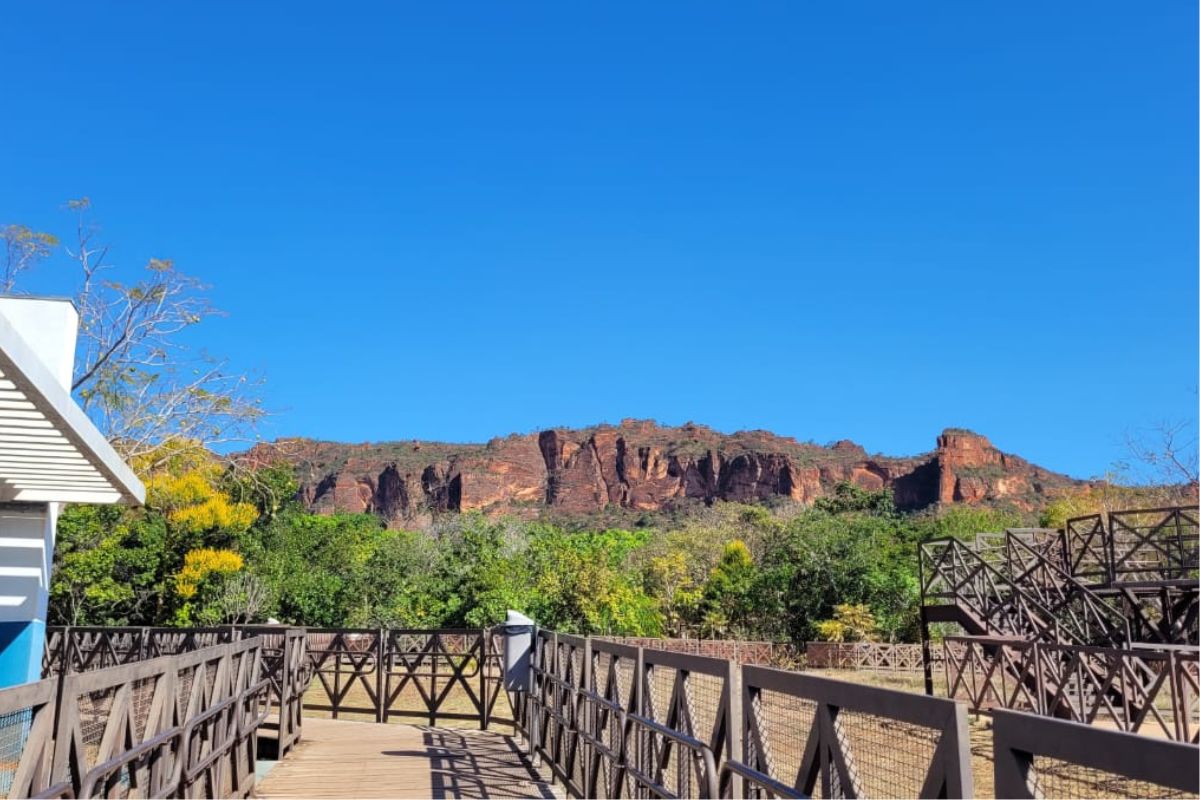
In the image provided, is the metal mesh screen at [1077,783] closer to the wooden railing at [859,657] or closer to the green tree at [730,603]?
the wooden railing at [859,657]

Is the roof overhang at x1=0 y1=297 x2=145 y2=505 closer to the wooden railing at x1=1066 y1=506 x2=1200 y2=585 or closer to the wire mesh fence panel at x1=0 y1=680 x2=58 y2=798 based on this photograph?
the wire mesh fence panel at x1=0 y1=680 x2=58 y2=798

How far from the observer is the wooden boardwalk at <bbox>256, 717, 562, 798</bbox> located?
341 inches

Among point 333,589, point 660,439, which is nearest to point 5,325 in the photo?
point 333,589

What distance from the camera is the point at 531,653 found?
11258 millimetres

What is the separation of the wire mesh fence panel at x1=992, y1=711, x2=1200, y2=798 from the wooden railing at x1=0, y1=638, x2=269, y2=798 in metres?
2.73

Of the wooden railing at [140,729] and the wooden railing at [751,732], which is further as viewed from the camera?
the wooden railing at [140,729]

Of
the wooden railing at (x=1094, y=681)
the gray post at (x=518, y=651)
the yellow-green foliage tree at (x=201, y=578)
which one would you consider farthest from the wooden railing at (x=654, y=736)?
the yellow-green foliage tree at (x=201, y=578)

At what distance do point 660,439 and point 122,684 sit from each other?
134m

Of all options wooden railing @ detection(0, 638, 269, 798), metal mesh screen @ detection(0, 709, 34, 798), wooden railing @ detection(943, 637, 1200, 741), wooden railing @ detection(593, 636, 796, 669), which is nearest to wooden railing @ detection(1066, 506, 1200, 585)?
wooden railing @ detection(943, 637, 1200, 741)

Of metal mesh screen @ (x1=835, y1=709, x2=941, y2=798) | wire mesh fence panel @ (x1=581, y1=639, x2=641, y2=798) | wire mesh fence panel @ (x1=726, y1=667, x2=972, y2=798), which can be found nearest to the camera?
wire mesh fence panel @ (x1=726, y1=667, x2=972, y2=798)

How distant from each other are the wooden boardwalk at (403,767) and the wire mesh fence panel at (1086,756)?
6835mm

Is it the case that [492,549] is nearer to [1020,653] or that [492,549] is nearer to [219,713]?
[1020,653]

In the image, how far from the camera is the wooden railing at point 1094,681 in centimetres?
1280

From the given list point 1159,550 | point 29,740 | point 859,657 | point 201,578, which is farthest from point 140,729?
point 859,657
